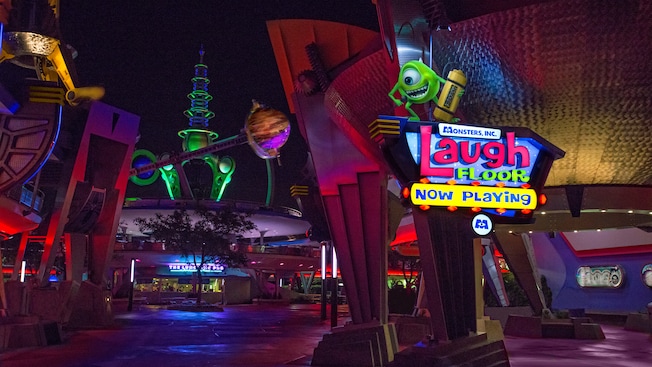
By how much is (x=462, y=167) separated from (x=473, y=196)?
0.59 metres

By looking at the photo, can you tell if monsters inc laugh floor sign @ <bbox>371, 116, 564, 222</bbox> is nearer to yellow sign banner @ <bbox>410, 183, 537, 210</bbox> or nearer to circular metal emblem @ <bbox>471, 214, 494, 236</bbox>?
yellow sign banner @ <bbox>410, 183, 537, 210</bbox>

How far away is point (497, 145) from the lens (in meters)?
11.8

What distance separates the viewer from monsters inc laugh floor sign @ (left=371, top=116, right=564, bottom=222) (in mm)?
11320

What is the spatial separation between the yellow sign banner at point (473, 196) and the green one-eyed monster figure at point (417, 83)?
64.5 inches

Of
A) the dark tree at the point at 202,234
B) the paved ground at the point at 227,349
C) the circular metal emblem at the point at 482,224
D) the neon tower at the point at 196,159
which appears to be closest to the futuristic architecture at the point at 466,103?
the circular metal emblem at the point at 482,224

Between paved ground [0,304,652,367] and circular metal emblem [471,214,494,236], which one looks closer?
circular metal emblem [471,214,494,236]

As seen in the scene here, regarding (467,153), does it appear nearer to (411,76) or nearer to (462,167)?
(462,167)

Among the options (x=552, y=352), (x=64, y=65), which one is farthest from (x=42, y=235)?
(x=552, y=352)

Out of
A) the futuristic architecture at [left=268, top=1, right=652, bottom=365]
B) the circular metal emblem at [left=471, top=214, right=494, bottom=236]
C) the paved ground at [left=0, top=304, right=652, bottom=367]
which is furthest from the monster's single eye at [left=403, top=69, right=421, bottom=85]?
the paved ground at [left=0, top=304, right=652, bottom=367]

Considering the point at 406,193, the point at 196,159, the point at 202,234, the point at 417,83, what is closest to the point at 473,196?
the point at 406,193

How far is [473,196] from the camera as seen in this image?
451 inches

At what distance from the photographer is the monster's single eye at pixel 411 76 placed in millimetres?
12023

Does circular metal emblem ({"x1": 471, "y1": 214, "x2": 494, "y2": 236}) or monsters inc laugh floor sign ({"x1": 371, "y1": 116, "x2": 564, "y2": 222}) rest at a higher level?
monsters inc laugh floor sign ({"x1": 371, "y1": 116, "x2": 564, "y2": 222})

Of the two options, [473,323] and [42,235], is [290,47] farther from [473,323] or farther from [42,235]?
[42,235]
